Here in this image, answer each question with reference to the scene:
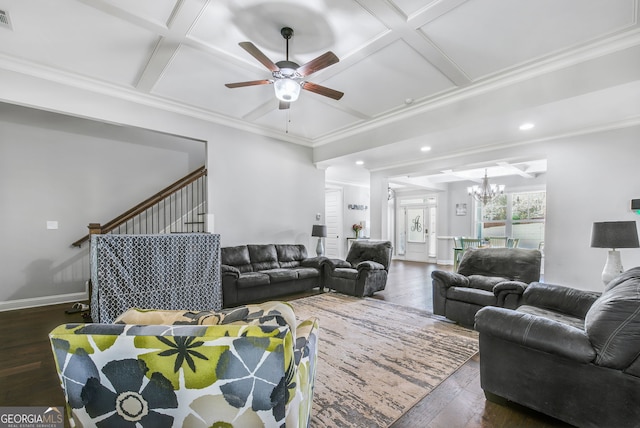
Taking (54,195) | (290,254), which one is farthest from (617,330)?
(54,195)

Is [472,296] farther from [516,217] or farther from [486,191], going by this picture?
[516,217]

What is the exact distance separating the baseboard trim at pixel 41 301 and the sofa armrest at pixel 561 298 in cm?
619

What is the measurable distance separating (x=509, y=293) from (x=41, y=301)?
641cm

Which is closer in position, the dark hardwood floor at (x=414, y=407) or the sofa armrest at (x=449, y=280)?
the dark hardwood floor at (x=414, y=407)

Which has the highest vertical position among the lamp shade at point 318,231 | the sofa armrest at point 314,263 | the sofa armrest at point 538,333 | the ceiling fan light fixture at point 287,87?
the ceiling fan light fixture at point 287,87

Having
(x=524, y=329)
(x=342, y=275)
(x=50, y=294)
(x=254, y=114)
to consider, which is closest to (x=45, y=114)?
(x=50, y=294)

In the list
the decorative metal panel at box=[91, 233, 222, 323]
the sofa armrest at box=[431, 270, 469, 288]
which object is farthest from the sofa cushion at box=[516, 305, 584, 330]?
the decorative metal panel at box=[91, 233, 222, 323]

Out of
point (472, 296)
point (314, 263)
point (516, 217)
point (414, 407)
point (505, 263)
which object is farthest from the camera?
point (516, 217)

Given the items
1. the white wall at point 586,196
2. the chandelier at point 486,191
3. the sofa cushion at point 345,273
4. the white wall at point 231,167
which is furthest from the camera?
the chandelier at point 486,191

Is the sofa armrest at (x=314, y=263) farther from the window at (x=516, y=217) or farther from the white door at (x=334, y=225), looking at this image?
the window at (x=516, y=217)

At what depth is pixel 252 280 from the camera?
4.34 meters

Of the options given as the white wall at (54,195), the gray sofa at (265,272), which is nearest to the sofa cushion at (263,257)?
the gray sofa at (265,272)

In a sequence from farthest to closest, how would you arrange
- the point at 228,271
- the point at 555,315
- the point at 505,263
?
1. the point at 228,271
2. the point at 505,263
3. the point at 555,315

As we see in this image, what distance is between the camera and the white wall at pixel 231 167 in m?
3.63
